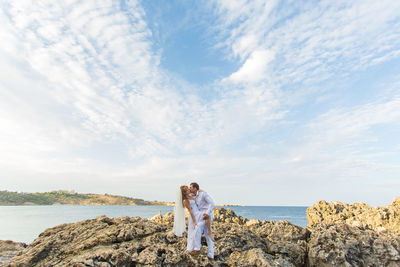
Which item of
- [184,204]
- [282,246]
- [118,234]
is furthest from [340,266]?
[118,234]

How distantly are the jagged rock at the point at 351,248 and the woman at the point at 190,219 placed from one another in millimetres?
3955

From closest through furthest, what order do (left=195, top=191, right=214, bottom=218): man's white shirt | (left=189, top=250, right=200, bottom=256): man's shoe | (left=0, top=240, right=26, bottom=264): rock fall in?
1. (left=189, top=250, right=200, bottom=256): man's shoe
2. (left=195, top=191, right=214, bottom=218): man's white shirt
3. (left=0, top=240, right=26, bottom=264): rock

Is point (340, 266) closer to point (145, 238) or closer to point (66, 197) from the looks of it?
point (145, 238)

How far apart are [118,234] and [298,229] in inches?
263

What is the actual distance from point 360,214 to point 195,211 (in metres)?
22.6

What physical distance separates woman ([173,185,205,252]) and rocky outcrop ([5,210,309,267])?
383 mm

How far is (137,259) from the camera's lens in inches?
268

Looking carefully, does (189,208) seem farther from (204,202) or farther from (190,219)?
(204,202)

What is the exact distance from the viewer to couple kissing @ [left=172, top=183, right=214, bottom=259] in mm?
7297

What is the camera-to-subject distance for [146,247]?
7.41 meters

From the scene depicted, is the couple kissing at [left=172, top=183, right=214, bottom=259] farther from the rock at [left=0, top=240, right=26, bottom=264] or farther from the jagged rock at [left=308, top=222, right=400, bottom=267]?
the rock at [left=0, top=240, right=26, bottom=264]

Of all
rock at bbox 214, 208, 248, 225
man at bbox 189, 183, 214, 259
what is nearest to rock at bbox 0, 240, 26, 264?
man at bbox 189, 183, 214, 259

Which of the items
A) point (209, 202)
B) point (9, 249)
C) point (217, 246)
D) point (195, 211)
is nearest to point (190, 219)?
point (195, 211)

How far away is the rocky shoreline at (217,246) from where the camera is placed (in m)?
7.01
